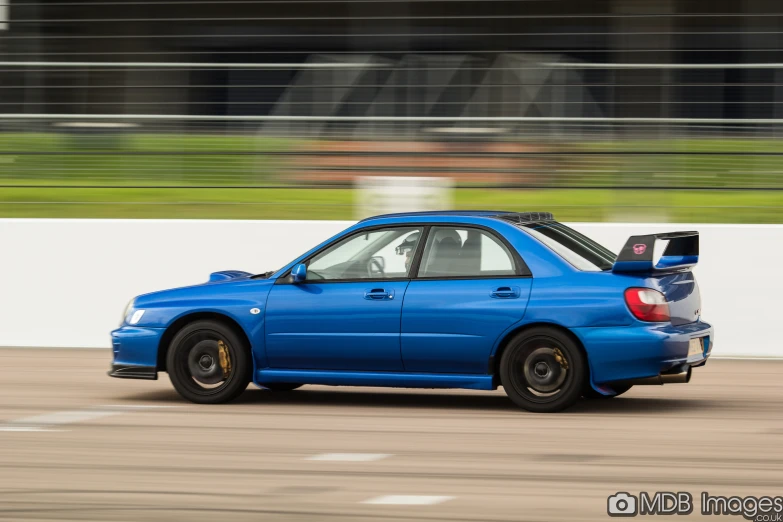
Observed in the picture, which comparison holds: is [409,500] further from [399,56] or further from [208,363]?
[399,56]

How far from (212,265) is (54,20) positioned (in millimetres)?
4049

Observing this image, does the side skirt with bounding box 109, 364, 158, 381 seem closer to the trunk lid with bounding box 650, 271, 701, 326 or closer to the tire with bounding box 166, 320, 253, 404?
the tire with bounding box 166, 320, 253, 404

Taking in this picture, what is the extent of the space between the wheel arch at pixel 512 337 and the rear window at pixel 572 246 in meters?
0.48

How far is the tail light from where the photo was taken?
8.39 metres

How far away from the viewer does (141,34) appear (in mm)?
15109

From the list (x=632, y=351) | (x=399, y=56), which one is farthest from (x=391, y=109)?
(x=632, y=351)

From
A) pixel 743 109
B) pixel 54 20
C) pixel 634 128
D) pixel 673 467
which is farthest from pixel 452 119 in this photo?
pixel 673 467

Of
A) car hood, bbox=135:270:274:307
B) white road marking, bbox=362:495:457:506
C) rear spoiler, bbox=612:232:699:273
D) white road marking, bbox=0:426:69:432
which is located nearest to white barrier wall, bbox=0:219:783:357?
car hood, bbox=135:270:274:307

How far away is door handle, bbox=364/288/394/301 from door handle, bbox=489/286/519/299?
0.68 metres


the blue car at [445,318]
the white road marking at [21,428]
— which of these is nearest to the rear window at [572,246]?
the blue car at [445,318]

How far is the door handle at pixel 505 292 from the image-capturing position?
28.4 ft

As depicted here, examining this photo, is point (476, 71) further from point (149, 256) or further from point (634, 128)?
point (149, 256)

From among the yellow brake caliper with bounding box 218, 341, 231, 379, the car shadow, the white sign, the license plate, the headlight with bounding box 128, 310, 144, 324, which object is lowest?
the car shadow

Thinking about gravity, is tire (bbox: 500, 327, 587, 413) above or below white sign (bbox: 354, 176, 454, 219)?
below
